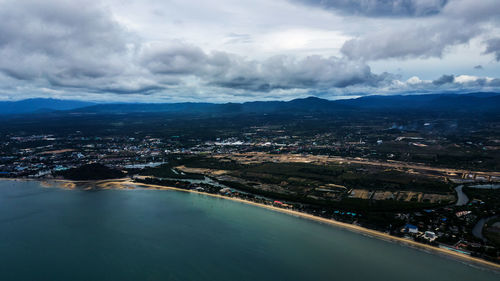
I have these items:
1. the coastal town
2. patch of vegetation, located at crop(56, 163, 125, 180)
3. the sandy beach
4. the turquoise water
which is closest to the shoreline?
the sandy beach

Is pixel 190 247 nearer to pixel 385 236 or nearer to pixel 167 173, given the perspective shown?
pixel 385 236

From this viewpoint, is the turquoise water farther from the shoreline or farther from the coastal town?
the coastal town

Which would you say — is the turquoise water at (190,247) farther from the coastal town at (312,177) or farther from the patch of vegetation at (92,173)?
the patch of vegetation at (92,173)

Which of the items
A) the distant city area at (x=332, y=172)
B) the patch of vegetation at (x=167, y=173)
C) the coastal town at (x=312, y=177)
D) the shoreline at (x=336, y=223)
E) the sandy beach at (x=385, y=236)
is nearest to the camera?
the sandy beach at (x=385, y=236)

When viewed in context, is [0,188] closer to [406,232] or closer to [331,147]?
[406,232]

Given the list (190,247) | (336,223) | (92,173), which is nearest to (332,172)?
(336,223)

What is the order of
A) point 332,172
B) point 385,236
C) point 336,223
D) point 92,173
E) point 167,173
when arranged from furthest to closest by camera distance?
point 167,173 < point 92,173 < point 332,172 < point 336,223 < point 385,236

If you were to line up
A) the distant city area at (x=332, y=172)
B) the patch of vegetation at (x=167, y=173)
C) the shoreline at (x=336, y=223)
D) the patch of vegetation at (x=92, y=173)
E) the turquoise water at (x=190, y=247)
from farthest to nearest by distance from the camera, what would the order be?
1. the patch of vegetation at (x=167, y=173)
2. the patch of vegetation at (x=92, y=173)
3. the distant city area at (x=332, y=172)
4. the shoreline at (x=336, y=223)
5. the turquoise water at (x=190, y=247)

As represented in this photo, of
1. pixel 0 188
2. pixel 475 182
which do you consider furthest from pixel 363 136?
pixel 0 188

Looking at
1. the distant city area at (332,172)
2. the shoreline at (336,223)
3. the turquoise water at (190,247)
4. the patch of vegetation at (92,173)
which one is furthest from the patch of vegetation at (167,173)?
the turquoise water at (190,247)

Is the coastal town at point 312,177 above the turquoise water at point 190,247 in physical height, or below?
above
